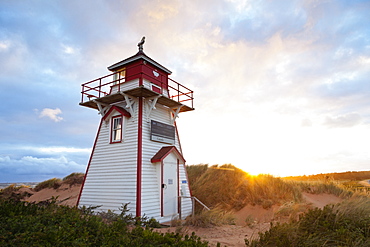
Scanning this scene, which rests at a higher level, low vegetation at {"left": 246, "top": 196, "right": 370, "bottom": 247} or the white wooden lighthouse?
the white wooden lighthouse

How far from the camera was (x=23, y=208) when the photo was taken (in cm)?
866

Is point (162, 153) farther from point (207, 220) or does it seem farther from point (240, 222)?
point (240, 222)

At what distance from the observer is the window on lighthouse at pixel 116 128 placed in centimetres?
1400

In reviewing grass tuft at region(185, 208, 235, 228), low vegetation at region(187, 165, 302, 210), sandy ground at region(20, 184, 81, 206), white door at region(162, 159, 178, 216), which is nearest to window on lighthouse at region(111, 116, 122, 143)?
white door at region(162, 159, 178, 216)

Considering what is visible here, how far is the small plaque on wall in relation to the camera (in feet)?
45.0

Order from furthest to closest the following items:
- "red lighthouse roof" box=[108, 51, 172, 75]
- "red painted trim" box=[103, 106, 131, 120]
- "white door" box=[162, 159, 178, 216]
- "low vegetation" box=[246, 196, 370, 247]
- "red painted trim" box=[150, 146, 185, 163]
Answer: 1. "red lighthouse roof" box=[108, 51, 172, 75]
2. "red painted trim" box=[103, 106, 131, 120]
3. "white door" box=[162, 159, 178, 216]
4. "red painted trim" box=[150, 146, 185, 163]
5. "low vegetation" box=[246, 196, 370, 247]

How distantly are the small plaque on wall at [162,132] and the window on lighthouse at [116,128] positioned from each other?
1973 millimetres

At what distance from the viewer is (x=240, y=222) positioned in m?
14.0

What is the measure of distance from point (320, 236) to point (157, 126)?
949 cm

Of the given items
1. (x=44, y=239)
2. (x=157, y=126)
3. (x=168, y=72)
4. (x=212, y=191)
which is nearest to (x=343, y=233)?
(x=44, y=239)

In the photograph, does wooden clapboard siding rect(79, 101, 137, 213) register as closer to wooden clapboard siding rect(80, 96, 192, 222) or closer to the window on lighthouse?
wooden clapboard siding rect(80, 96, 192, 222)

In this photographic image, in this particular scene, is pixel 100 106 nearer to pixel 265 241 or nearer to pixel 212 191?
pixel 212 191

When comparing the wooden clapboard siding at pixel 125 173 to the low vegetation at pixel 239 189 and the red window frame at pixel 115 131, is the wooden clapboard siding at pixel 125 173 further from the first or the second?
the low vegetation at pixel 239 189

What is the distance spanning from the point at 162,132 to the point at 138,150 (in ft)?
7.50
